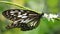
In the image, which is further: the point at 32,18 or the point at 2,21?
the point at 2,21

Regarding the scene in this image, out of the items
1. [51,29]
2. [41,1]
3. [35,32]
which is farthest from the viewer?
[41,1]

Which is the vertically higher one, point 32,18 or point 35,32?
point 32,18

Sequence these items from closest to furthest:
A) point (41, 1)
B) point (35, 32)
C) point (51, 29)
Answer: point (35, 32), point (51, 29), point (41, 1)

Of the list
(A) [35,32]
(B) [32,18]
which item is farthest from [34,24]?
(A) [35,32]

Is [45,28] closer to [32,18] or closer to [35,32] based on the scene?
[35,32]

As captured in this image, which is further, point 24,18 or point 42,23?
point 42,23

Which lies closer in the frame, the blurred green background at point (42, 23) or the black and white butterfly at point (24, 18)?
the black and white butterfly at point (24, 18)

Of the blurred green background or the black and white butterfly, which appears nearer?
the black and white butterfly
